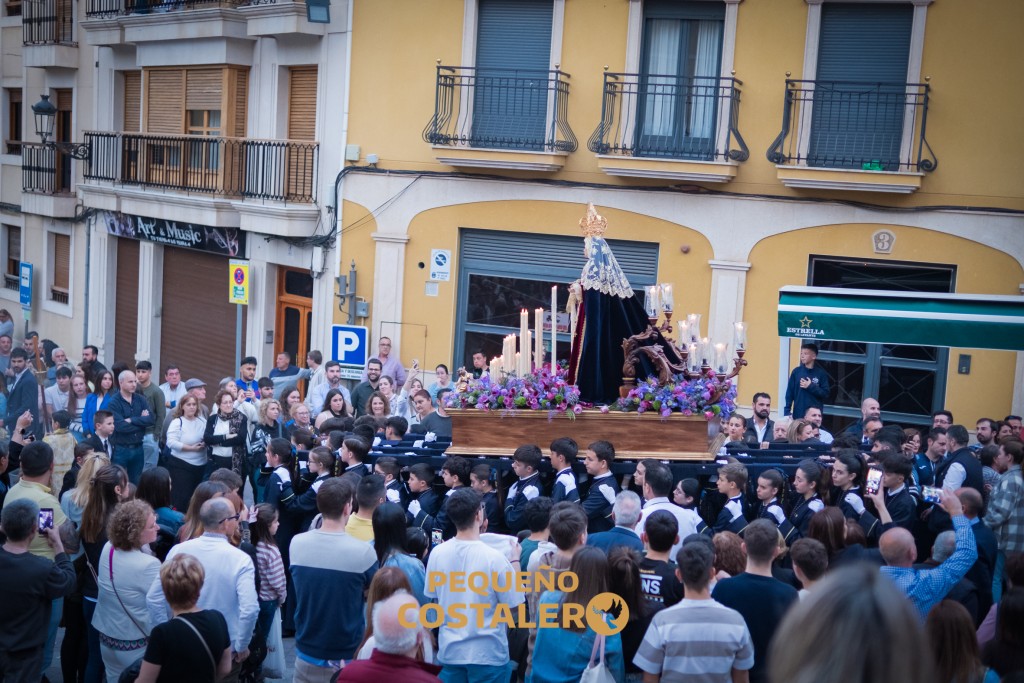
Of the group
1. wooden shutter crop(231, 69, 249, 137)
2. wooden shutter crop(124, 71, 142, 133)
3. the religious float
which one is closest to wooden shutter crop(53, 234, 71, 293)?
wooden shutter crop(124, 71, 142, 133)

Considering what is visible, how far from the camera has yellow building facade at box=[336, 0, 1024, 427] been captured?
1305cm

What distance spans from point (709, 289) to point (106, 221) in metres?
13.1

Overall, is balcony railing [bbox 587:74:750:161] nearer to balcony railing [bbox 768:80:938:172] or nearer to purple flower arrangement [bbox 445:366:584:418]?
balcony railing [bbox 768:80:938:172]

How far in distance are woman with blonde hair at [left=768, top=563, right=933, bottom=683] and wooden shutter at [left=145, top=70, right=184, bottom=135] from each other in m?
18.9

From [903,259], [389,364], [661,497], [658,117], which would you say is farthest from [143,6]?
[661,497]

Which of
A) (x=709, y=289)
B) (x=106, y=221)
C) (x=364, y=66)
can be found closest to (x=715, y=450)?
(x=709, y=289)

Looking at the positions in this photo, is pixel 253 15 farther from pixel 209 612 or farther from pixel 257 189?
pixel 209 612

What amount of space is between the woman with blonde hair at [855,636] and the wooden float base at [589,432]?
605 cm

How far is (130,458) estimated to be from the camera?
452 inches

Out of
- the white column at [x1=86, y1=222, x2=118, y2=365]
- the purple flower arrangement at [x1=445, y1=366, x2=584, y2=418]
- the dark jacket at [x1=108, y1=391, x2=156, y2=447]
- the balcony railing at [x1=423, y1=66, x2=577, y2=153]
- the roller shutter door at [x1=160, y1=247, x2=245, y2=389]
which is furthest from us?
the white column at [x1=86, y1=222, x2=118, y2=365]

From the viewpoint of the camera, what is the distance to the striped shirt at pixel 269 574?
641cm

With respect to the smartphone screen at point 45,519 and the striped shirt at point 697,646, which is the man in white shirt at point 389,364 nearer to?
the smartphone screen at point 45,519

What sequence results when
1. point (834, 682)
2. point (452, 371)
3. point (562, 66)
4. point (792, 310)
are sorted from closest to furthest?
point (834, 682) → point (792, 310) → point (562, 66) → point (452, 371)

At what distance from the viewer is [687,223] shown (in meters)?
14.5
